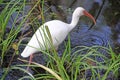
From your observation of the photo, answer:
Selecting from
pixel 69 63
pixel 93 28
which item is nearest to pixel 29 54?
pixel 69 63

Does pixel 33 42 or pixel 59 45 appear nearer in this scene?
pixel 33 42

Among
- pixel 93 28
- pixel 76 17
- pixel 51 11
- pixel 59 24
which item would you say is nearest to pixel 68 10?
pixel 51 11

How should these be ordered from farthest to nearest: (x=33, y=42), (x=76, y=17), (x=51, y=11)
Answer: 1. (x=51, y=11)
2. (x=76, y=17)
3. (x=33, y=42)

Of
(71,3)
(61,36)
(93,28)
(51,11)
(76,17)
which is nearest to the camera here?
(61,36)

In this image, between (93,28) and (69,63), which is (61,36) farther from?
(93,28)

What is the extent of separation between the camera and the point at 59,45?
4859mm

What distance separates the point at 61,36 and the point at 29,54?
1.97ft

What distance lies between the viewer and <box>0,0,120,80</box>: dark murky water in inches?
201

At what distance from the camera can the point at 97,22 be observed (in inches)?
227

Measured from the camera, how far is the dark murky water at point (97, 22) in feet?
16.7

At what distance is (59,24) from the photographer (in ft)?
15.2

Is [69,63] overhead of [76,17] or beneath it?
beneath

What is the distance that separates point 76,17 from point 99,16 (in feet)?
3.76

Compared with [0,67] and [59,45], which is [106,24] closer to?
[59,45]
